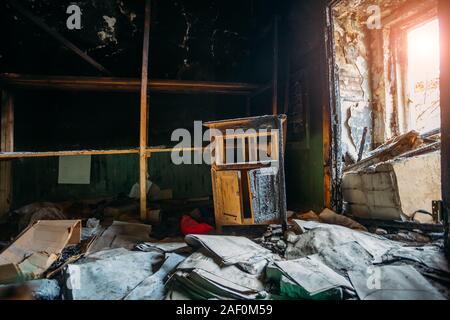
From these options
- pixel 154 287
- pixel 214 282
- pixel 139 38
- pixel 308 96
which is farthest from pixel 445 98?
pixel 139 38

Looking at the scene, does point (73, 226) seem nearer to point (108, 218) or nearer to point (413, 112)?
point (108, 218)

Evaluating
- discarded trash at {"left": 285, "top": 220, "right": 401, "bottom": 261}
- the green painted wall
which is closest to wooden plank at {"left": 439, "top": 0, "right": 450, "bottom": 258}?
discarded trash at {"left": 285, "top": 220, "right": 401, "bottom": 261}

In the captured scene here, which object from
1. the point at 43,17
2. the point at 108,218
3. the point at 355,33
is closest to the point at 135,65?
the point at 43,17

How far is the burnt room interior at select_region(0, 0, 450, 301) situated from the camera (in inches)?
106

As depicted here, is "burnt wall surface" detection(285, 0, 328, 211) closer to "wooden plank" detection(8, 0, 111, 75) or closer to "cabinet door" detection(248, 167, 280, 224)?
"cabinet door" detection(248, 167, 280, 224)

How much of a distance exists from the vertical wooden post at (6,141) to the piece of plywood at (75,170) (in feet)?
3.10

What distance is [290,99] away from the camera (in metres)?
5.60

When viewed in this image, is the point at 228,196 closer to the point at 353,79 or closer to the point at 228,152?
the point at 228,152

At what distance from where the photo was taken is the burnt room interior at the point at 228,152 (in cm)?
268

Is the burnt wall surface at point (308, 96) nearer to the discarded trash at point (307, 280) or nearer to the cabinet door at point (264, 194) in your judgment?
the cabinet door at point (264, 194)

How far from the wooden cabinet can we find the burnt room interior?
1.0 inches

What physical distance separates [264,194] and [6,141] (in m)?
4.87

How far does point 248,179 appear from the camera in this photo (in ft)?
12.2

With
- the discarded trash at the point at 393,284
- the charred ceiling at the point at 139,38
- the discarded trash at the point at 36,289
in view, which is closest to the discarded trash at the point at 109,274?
the discarded trash at the point at 36,289
